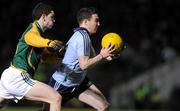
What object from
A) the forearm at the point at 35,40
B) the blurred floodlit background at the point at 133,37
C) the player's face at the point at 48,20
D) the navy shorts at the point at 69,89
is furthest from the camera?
the blurred floodlit background at the point at 133,37

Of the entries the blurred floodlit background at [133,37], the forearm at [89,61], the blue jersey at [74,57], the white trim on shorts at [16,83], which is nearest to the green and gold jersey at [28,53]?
the white trim on shorts at [16,83]

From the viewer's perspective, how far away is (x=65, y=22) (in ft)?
100

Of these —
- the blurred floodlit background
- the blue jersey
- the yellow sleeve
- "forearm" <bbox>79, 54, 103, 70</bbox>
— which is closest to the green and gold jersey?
the yellow sleeve

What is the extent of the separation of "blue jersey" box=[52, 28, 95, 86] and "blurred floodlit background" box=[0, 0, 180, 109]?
1424 cm

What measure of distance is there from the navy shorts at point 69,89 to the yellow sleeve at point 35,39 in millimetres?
1097

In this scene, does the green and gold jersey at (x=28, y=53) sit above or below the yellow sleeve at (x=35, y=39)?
below

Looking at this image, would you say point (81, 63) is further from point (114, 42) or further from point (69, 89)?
point (69, 89)

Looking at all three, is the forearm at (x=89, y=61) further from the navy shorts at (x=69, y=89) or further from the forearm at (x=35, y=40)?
the navy shorts at (x=69, y=89)

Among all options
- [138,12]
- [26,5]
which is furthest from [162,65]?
[26,5]

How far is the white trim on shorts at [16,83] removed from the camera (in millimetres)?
10992

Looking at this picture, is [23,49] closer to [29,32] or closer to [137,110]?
[29,32]

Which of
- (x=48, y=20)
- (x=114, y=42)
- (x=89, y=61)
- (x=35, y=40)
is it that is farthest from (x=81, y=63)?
(x=48, y=20)

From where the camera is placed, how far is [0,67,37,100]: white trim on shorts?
11.0m

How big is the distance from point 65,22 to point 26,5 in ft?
5.70
